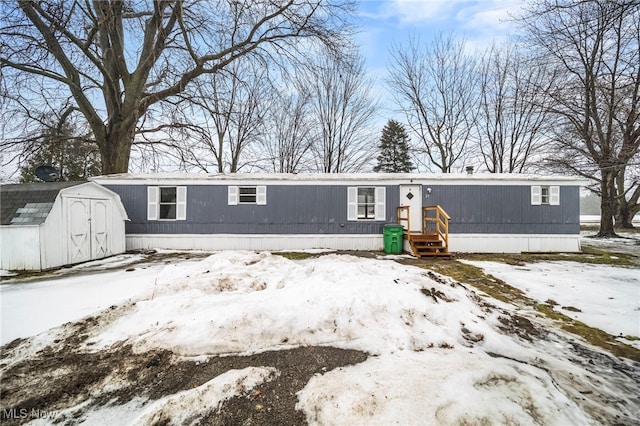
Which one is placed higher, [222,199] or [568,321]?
[222,199]

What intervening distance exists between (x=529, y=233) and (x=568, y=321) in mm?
7962

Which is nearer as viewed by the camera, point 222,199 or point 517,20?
point 517,20

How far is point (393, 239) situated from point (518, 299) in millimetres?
4906

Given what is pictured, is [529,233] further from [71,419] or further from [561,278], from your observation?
[71,419]

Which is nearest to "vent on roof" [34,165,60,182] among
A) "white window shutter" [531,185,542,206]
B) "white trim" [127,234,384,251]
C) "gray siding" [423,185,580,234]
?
"white trim" [127,234,384,251]

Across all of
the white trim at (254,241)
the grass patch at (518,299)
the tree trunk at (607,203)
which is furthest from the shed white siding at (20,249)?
the tree trunk at (607,203)

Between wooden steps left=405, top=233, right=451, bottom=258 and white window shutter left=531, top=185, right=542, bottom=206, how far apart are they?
4244 mm

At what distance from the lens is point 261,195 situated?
1052cm

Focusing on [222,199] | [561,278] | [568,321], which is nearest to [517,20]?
[568,321]

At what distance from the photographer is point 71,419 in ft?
6.83

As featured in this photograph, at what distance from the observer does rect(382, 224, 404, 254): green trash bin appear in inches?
384

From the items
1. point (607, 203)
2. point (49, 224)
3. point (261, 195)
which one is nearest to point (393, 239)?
point (261, 195)

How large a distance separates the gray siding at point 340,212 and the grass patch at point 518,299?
3.03m

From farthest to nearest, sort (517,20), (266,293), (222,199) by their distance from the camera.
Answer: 1. (222,199)
2. (517,20)
3. (266,293)
